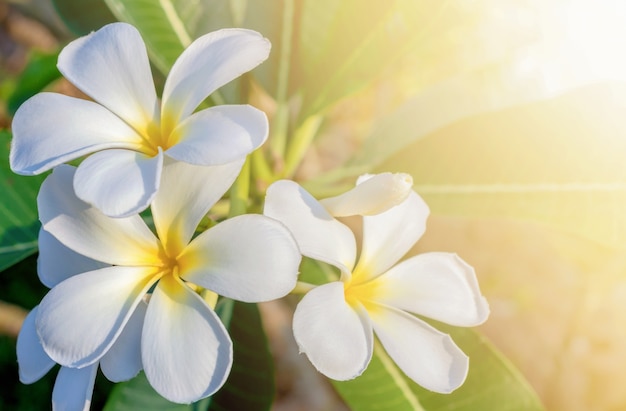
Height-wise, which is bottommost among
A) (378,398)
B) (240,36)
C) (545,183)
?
(378,398)

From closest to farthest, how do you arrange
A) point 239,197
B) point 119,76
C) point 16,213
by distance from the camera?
point 119,76
point 239,197
point 16,213

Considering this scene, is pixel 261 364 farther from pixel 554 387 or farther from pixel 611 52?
pixel 554 387

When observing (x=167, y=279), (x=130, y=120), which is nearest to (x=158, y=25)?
(x=130, y=120)

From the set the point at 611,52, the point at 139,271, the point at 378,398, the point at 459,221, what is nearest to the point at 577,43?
the point at 611,52

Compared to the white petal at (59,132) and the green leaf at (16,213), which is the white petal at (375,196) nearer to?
the white petal at (59,132)

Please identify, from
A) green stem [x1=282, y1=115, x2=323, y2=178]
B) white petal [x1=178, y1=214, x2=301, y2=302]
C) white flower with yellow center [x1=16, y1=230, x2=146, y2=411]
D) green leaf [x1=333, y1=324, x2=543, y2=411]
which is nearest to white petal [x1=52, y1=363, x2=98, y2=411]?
white flower with yellow center [x1=16, y1=230, x2=146, y2=411]

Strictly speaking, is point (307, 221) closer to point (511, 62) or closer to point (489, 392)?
point (489, 392)

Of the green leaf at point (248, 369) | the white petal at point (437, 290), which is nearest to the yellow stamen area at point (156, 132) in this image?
the white petal at point (437, 290)
